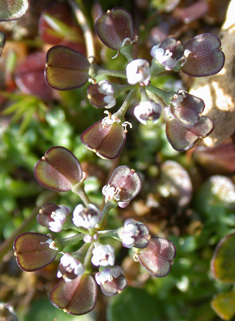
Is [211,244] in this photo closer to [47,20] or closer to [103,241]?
[103,241]

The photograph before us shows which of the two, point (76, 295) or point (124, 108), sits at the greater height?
point (124, 108)

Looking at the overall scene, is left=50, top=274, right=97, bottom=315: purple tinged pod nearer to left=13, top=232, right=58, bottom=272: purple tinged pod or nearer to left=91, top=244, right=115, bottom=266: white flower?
left=13, top=232, right=58, bottom=272: purple tinged pod

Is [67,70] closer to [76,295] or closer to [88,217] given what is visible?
[88,217]

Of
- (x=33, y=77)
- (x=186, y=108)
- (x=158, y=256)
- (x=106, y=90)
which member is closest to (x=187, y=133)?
(x=186, y=108)

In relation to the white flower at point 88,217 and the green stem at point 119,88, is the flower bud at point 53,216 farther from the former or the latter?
the green stem at point 119,88

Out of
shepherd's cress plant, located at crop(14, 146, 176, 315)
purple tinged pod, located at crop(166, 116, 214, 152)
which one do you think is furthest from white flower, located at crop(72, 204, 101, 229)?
purple tinged pod, located at crop(166, 116, 214, 152)

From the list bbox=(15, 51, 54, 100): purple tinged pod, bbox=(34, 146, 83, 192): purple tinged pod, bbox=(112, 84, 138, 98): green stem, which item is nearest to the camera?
bbox=(112, 84, 138, 98): green stem

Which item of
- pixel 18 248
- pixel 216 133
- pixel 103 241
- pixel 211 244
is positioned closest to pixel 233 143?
pixel 216 133
